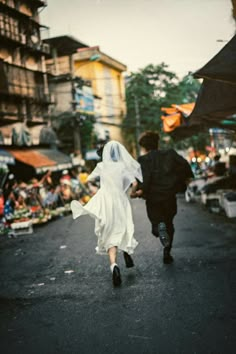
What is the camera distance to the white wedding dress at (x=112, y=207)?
6.26m

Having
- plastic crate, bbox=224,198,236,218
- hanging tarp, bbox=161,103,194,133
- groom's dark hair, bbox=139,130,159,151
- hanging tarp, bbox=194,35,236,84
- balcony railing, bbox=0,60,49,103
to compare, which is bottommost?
plastic crate, bbox=224,198,236,218

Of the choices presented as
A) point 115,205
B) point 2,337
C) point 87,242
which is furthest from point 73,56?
point 2,337

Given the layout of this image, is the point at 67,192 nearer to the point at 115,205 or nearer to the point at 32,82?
the point at 32,82

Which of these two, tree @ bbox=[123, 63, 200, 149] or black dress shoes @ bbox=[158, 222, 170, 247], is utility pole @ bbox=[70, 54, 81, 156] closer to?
tree @ bbox=[123, 63, 200, 149]

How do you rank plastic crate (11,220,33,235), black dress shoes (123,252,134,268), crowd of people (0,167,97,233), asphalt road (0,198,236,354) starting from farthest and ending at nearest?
crowd of people (0,167,97,233)
plastic crate (11,220,33,235)
black dress shoes (123,252,134,268)
asphalt road (0,198,236,354)

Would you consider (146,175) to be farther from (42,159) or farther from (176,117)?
(42,159)

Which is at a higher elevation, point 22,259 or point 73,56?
point 73,56

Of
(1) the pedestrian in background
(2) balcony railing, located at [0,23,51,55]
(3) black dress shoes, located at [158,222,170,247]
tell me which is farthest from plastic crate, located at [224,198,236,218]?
(2) balcony railing, located at [0,23,51,55]

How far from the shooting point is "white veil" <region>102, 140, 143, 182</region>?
6418 millimetres

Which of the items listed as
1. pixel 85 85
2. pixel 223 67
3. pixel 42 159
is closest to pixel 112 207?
pixel 223 67

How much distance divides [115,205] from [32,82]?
23.7 metres

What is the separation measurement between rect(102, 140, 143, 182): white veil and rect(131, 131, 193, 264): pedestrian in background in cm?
24

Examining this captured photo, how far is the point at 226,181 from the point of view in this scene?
13.1m

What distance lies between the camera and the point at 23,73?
2730cm
